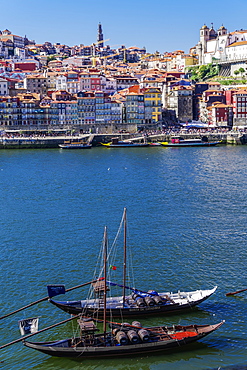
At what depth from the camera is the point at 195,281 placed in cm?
2155

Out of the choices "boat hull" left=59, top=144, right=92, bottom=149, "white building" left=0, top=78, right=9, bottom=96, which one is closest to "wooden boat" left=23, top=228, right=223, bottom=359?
"boat hull" left=59, top=144, right=92, bottom=149

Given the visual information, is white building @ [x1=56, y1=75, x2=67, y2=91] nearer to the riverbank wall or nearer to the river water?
the riverbank wall

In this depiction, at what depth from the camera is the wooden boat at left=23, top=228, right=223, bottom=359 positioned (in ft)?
52.7

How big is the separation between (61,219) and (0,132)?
53.0m

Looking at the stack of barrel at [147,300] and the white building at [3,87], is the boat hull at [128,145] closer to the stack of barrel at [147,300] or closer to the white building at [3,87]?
the white building at [3,87]

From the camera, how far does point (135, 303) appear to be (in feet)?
61.8

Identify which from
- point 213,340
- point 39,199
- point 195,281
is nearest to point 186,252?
point 195,281

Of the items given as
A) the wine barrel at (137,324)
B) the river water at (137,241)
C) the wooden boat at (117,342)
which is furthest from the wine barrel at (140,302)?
the wooden boat at (117,342)

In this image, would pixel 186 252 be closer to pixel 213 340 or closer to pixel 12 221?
pixel 213 340

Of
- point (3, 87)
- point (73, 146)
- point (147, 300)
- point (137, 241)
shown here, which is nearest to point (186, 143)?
point (73, 146)

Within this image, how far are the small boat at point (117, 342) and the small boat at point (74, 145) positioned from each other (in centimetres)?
5912

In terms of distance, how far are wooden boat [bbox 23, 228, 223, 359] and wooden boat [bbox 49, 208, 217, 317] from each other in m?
1.47

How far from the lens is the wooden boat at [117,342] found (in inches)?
633

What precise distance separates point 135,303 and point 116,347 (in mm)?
2853
